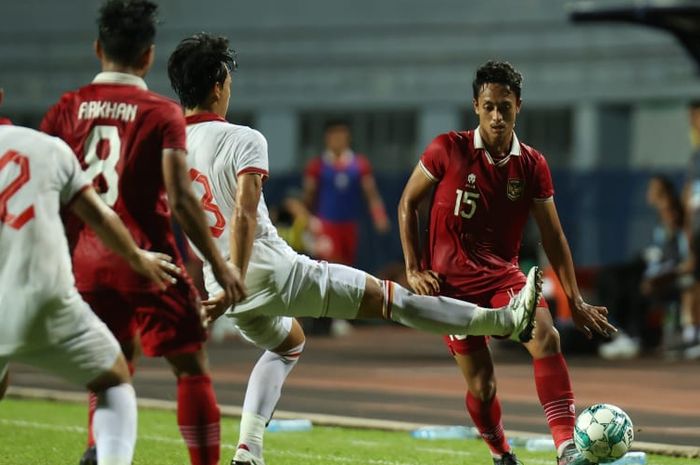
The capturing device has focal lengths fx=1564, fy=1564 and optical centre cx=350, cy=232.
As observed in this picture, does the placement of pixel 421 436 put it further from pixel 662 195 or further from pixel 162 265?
pixel 662 195

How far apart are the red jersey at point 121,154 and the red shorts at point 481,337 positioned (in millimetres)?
1944

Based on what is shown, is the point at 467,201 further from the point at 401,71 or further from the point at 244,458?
the point at 401,71

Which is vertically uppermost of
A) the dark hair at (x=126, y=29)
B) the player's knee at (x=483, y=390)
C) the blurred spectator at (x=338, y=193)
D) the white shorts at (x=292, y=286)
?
the dark hair at (x=126, y=29)

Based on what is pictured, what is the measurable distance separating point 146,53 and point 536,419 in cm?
611

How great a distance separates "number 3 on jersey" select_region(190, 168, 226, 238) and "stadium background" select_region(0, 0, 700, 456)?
18113 mm

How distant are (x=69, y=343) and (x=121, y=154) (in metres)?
0.97

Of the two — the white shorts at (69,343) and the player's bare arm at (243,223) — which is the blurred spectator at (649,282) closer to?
the player's bare arm at (243,223)

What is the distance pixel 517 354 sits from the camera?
1905cm

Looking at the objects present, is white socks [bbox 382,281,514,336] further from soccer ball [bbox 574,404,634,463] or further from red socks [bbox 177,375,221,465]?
red socks [bbox 177,375,221,465]

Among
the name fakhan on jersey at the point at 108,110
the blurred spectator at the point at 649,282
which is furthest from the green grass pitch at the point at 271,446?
the blurred spectator at the point at 649,282

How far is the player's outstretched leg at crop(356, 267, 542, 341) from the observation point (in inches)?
301

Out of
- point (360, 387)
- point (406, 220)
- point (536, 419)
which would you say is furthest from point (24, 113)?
point (406, 220)

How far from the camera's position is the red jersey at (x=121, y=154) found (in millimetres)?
6504

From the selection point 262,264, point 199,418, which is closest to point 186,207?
point 199,418
